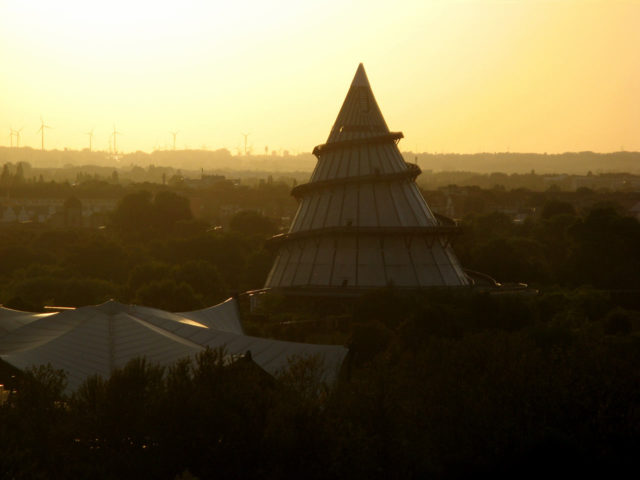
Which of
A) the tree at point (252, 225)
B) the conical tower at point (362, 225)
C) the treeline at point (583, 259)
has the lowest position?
the tree at point (252, 225)

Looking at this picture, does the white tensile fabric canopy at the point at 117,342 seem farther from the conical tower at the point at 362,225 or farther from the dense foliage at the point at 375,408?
the conical tower at the point at 362,225

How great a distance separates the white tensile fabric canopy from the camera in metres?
37.2

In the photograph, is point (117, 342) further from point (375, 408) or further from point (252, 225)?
point (252, 225)

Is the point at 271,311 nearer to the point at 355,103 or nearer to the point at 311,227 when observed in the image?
the point at 311,227

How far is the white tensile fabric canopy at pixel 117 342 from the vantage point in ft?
122

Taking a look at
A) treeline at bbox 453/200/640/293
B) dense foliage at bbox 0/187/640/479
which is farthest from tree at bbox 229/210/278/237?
dense foliage at bbox 0/187/640/479

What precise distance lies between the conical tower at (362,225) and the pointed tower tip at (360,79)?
115cm

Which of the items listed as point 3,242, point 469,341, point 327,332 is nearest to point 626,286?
point 327,332

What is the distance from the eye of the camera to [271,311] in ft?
181

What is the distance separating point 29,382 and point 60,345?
33.0 ft

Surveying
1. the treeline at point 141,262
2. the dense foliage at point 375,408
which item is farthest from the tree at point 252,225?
the dense foliage at point 375,408

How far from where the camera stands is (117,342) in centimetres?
4003

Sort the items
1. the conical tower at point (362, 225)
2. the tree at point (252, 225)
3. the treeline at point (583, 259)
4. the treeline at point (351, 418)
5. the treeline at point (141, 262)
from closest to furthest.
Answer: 1. the treeline at point (351, 418)
2. the conical tower at point (362, 225)
3. the treeline at point (141, 262)
4. the treeline at point (583, 259)
5. the tree at point (252, 225)

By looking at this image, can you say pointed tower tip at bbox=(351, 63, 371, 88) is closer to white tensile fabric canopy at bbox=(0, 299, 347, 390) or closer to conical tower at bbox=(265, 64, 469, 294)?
conical tower at bbox=(265, 64, 469, 294)
